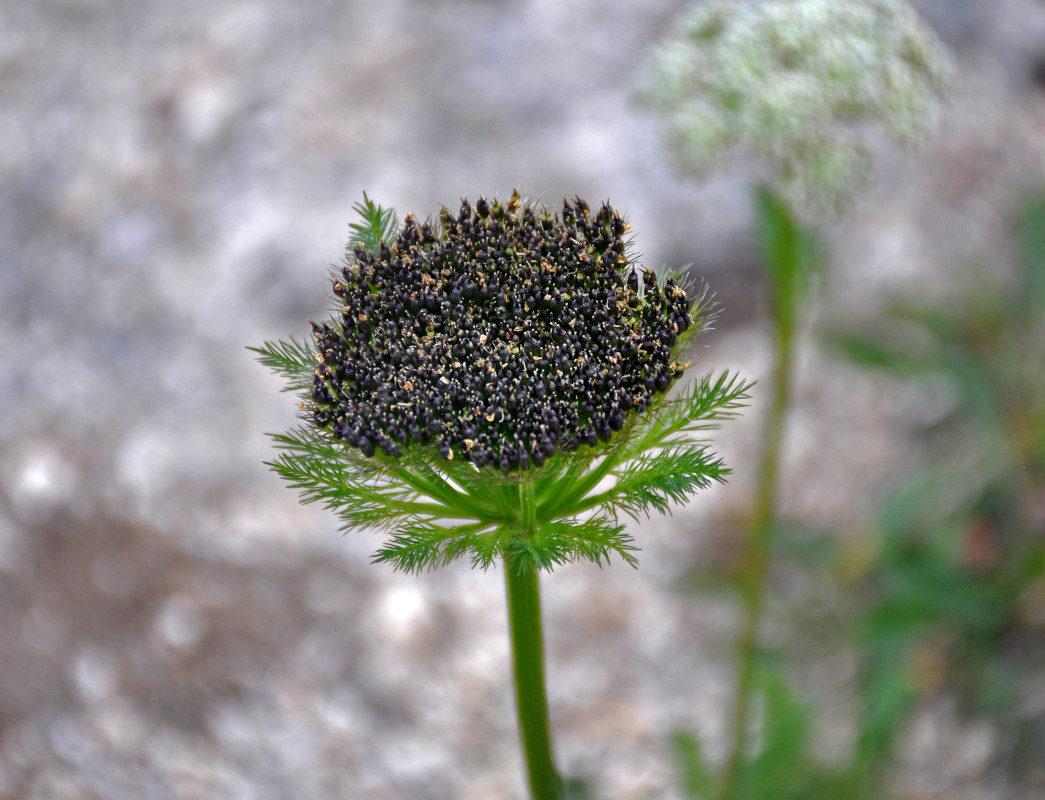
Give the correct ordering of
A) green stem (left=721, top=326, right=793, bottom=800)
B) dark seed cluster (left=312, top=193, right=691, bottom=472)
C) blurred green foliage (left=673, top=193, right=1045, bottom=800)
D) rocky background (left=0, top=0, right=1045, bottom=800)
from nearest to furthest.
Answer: dark seed cluster (left=312, top=193, right=691, bottom=472) → green stem (left=721, top=326, right=793, bottom=800) → blurred green foliage (left=673, top=193, right=1045, bottom=800) → rocky background (left=0, top=0, right=1045, bottom=800)

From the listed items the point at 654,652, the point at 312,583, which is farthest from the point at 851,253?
the point at 312,583

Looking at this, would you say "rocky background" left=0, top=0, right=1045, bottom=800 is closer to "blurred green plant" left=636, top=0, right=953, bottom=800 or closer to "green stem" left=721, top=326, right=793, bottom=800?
"green stem" left=721, top=326, right=793, bottom=800

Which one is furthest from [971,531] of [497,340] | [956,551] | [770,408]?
[497,340]

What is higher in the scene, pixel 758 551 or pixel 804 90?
pixel 804 90

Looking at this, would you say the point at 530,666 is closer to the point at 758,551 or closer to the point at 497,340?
the point at 497,340

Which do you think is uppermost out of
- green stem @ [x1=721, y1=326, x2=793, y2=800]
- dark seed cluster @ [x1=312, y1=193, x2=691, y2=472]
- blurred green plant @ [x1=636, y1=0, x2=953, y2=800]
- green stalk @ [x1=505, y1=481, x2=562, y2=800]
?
blurred green plant @ [x1=636, y1=0, x2=953, y2=800]

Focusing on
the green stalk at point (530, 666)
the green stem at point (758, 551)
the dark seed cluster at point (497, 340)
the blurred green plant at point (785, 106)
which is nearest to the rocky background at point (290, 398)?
the green stem at point (758, 551)

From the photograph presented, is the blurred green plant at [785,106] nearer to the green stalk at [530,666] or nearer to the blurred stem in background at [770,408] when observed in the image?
the blurred stem in background at [770,408]

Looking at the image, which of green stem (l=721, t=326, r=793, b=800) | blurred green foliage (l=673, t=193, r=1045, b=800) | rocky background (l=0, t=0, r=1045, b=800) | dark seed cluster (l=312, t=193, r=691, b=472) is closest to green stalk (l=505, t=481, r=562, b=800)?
dark seed cluster (l=312, t=193, r=691, b=472)
